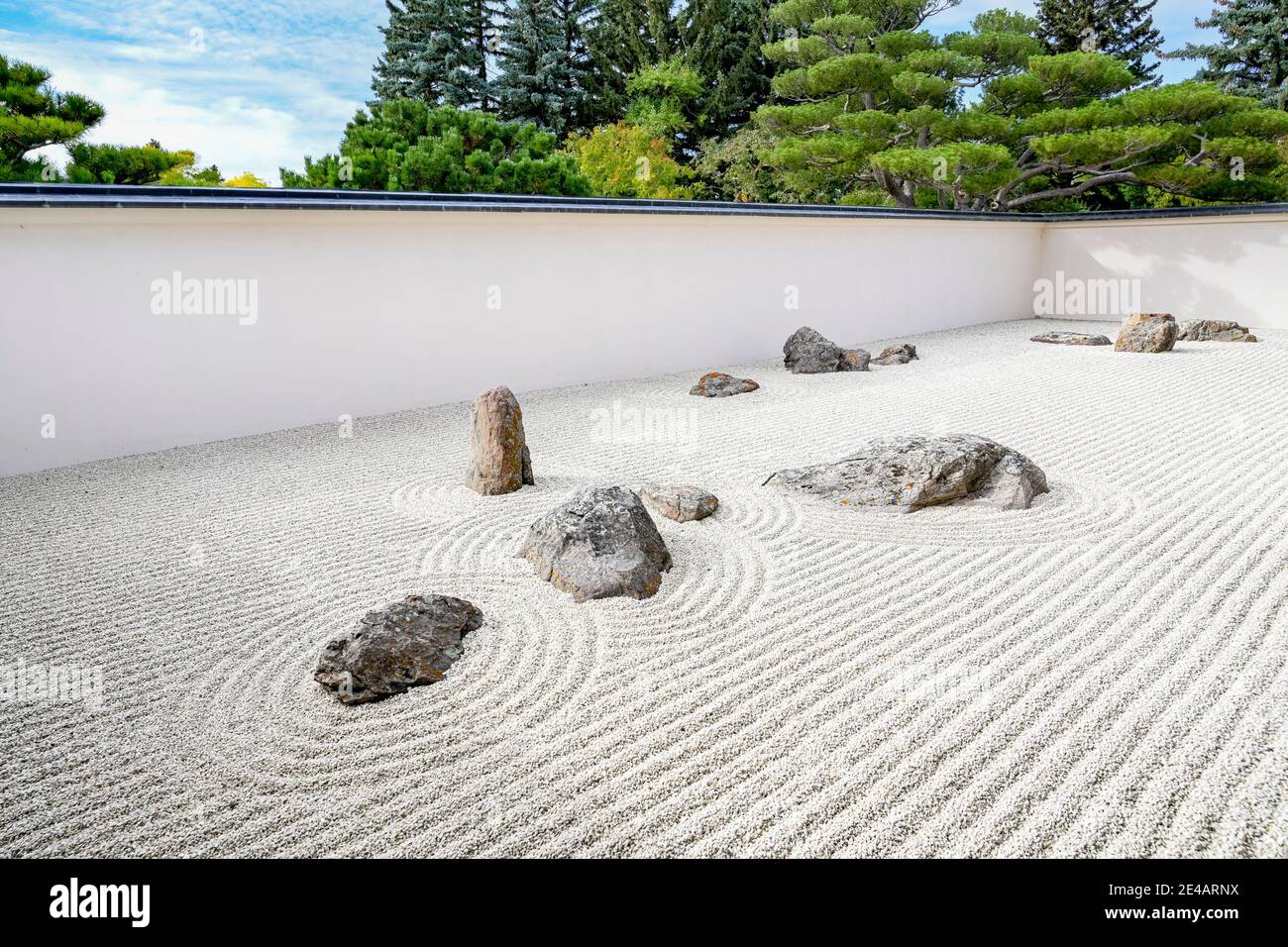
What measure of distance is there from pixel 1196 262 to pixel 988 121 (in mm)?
4424

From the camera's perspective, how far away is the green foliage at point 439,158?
41.7 ft

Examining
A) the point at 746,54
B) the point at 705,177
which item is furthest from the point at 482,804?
the point at 746,54

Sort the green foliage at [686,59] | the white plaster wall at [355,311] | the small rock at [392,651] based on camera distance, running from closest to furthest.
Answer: the small rock at [392,651] → the white plaster wall at [355,311] → the green foliage at [686,59]

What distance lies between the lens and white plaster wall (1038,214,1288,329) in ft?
43.2

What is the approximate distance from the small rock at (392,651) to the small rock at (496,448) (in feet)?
6.27

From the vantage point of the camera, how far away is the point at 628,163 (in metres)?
21.6

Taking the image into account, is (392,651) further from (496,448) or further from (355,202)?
(355,202)

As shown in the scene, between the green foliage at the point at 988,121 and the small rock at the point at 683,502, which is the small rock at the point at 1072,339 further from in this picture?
the small rock at the point at 683,502

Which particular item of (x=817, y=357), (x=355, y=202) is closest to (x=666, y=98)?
(x=817, y=357)

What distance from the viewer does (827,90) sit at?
16375 millimetres

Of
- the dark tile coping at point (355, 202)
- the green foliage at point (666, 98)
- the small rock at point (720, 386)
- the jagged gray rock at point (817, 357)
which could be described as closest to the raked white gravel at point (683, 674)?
the dark tile coping at point (355, 202)

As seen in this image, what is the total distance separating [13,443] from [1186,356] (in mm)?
11819

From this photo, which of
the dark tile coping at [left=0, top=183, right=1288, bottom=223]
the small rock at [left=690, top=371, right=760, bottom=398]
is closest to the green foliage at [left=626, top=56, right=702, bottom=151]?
the dark tile coping at [left=0, top=183, right=1288, bottom=223]

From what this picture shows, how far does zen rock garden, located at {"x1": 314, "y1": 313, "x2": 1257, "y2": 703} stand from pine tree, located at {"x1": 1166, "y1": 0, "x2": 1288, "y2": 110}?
2372 cm
